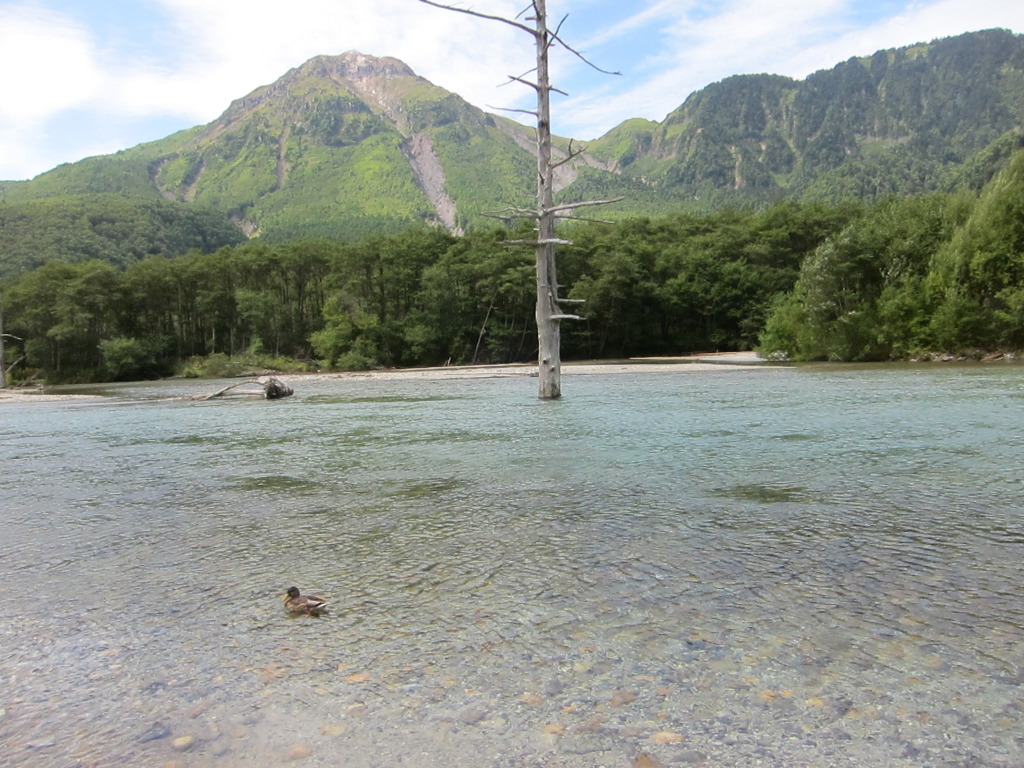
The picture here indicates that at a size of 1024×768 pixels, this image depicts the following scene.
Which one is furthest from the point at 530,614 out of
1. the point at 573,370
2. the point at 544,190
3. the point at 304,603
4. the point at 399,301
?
the point at 399,301

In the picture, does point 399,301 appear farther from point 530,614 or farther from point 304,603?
point 530,614

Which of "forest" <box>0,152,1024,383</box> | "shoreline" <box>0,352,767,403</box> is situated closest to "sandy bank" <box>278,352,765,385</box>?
"shoreline" <box>0,352,767,403</box>

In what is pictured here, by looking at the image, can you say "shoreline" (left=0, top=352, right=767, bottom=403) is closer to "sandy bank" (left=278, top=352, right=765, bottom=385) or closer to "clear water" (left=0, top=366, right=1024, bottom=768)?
"sandy bank" (left=278, top=352, right=765, bottom=385)

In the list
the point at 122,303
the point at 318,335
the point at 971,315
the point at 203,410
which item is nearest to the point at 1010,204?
the point at 971,315

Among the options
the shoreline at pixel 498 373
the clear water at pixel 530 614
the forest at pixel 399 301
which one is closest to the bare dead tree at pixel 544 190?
the clear water at pixel 530 614

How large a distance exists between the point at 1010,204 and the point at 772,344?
1594 cm

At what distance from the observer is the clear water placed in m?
2.85

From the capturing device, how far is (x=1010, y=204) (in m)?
39.0

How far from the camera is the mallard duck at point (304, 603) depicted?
4.22 metres

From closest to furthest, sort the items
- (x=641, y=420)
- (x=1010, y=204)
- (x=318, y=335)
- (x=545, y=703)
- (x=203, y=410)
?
(x=545, y=703) → (x=641, y=420) → (x=203, y=410) → (x=1010, y=204) → (x=318, y=335)

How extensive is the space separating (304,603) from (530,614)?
138 cm

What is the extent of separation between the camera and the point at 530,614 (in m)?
4.10

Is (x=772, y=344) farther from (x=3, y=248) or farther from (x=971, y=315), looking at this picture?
(x=3, y=248)

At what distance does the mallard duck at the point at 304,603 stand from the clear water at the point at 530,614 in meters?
0.08
